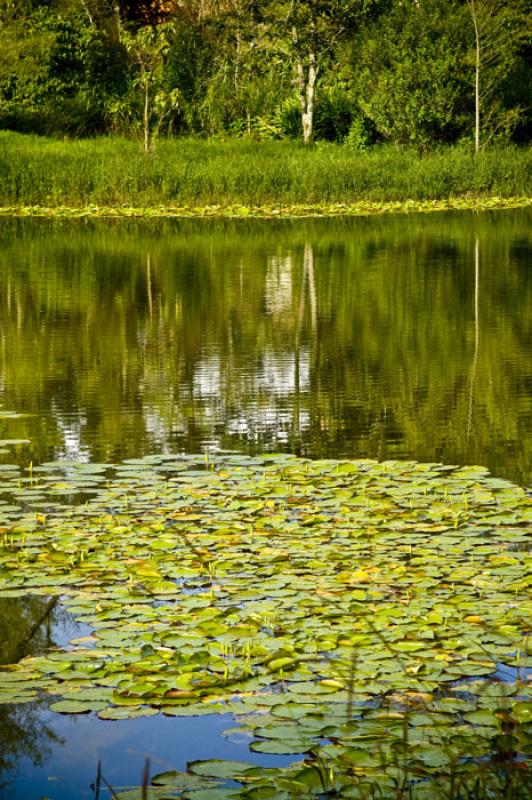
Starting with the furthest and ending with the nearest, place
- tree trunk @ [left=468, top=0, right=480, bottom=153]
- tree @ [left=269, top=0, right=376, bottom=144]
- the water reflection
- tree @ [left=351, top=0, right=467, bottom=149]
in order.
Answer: tree @ [left=269, top=0, right=376, bottom=144] < tree @ [left=351, top=0, right=467, bottom=149] < tree trunk @ [left=468, top=0, right=480, bottom=153] < the water reflection

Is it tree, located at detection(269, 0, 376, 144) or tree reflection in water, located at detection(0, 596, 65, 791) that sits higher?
tree, located at detection(269, 0, 376, 144)

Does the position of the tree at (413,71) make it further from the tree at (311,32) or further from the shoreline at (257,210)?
the shoreline at (257,210)

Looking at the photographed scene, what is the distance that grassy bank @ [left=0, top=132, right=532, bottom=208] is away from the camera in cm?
3219

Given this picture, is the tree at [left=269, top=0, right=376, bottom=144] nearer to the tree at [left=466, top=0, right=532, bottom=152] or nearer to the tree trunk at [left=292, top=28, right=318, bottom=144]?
the tree trunk at [left=292, top=28, right=318, bottom=144]

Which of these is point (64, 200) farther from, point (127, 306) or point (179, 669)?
point (179, 669)

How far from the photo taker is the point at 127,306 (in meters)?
17.5

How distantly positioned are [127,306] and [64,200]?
50.0 ft

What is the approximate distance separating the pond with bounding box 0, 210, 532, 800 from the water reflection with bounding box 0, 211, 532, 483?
32 mm

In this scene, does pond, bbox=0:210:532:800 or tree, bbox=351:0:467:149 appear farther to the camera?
tree, bbox=351:0:467:149

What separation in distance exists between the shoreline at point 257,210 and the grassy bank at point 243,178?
8.7 inches

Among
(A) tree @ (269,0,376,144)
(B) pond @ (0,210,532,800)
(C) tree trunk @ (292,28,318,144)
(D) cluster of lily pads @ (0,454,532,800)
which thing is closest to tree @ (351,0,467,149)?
(A) tree @ (269,0,376,144)

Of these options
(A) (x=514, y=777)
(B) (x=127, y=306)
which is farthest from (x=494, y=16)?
(A) (x=514, y=777)

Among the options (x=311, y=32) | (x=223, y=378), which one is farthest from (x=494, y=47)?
(x=223, y=378)

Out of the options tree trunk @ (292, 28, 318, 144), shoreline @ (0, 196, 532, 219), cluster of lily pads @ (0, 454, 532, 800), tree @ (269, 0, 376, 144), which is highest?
tree @ (269, 0, 376, 144)
